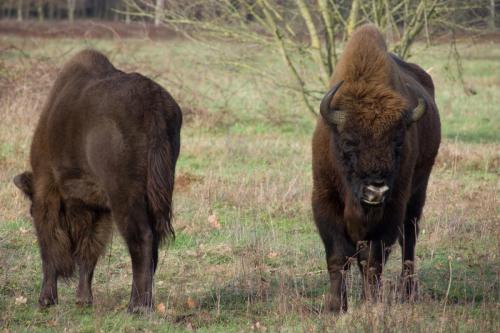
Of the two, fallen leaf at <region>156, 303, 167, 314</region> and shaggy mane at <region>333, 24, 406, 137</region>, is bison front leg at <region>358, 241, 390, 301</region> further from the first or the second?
fallen leaf at <region>156, 303, 167, 314</region>

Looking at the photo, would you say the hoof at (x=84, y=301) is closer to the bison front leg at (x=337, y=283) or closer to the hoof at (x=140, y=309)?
the hoof at (x=140, y=309)

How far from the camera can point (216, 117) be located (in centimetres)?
1873

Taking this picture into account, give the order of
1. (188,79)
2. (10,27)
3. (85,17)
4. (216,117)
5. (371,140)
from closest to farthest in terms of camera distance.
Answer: (371,140) < (216,117) < (188,79) < (10,27) < (85,17)

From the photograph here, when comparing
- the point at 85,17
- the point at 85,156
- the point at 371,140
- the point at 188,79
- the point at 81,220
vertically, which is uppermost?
the point at 371,140

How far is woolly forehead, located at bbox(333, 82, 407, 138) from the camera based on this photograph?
21.4 ft

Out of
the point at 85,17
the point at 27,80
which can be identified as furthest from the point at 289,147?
the point at 85,17

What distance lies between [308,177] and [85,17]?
2469 inches

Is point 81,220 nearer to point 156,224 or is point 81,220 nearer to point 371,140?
point 156,224

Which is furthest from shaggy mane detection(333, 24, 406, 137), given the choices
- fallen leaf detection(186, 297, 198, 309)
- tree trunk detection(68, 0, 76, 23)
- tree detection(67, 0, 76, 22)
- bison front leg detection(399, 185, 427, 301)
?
tree detection(67, 0, 76, 22)

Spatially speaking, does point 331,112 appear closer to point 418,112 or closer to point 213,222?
point 418,112

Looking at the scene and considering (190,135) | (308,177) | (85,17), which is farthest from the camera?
(85,17)

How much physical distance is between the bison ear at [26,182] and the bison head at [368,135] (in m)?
2.62

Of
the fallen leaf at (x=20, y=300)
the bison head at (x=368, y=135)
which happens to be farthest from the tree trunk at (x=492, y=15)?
the fallen leaf at (x=20, y=300)

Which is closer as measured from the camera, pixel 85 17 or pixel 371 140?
pixel 371 140
